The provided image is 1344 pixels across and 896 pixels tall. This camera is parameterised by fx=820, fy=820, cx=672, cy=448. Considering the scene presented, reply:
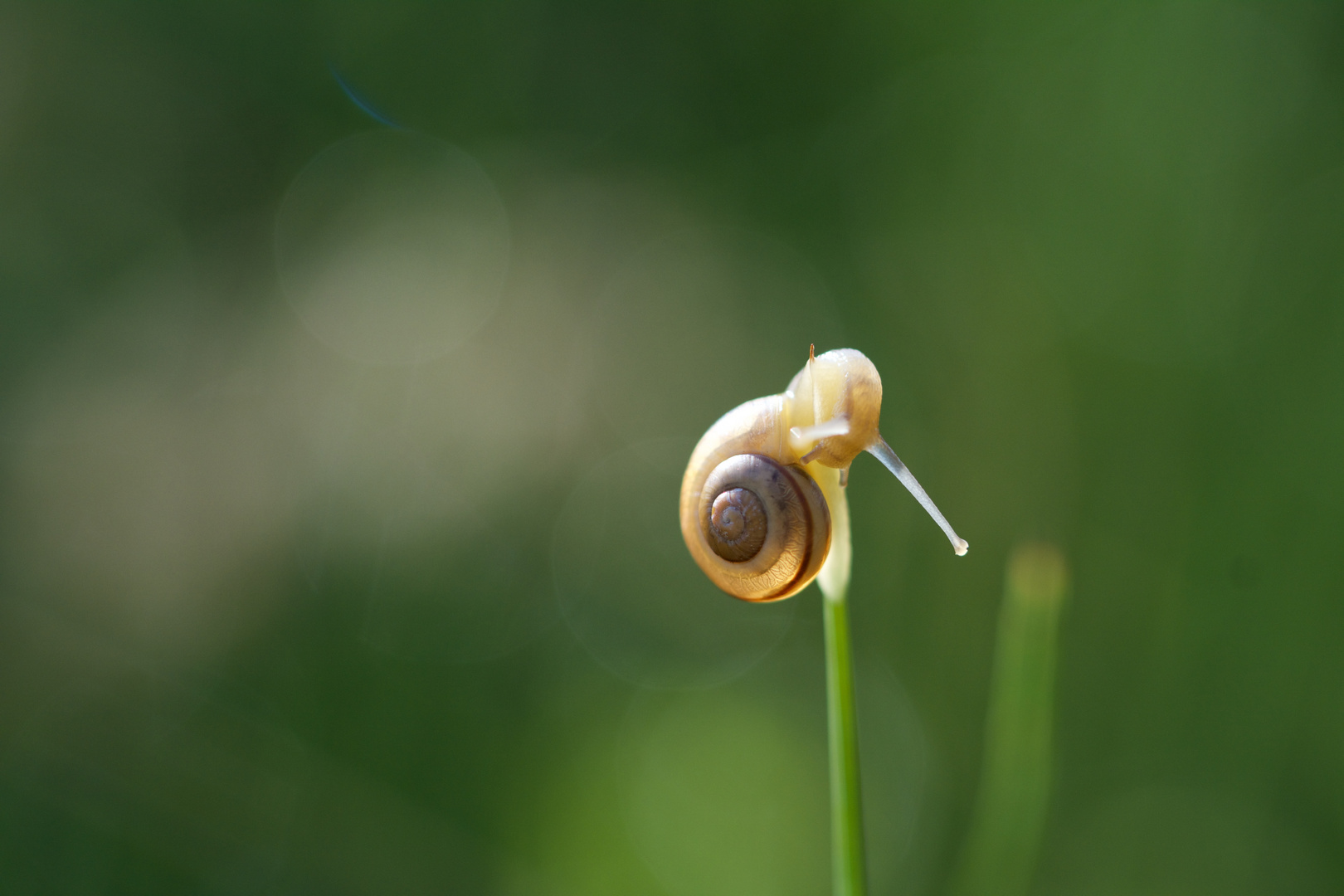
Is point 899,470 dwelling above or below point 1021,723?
above

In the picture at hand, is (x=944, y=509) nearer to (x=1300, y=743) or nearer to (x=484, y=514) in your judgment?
(x=1300, y=743)

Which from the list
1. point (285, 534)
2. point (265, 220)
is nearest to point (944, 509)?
point (285, 534)

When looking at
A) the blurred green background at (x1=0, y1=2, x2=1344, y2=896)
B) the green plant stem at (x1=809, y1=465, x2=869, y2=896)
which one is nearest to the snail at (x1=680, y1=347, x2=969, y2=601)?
the green plant stem at (x1=809, y1=465, x2=869, y2=896)

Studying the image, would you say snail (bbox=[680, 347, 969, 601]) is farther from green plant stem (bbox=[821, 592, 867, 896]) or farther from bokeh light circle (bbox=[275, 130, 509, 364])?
bokeh light circle (bbox=[275, 130, 509, 364])

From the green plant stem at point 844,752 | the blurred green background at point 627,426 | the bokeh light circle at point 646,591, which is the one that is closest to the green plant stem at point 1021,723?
the green plant stem at point 844,752

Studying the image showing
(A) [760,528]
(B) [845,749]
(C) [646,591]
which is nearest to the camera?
(B) [845,749]

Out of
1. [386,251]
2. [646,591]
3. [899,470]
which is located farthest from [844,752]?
[386,251]

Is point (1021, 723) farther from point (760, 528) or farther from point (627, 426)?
point (627, 426)
